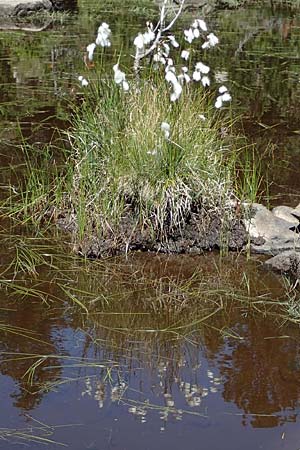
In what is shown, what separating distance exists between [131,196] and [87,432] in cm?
216

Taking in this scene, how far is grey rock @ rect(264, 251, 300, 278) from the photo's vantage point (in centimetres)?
469

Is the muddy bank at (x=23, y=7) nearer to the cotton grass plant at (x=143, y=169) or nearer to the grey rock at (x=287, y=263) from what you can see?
the cotton grass plant at (x=143, y=169)

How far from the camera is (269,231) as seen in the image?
5184mm

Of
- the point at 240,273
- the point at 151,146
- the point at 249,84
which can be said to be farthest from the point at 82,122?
the point at 249,84

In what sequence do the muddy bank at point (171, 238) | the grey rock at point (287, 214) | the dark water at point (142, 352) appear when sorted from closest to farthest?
the dark water at point (142, 352), the muddy bank at point (171, 238), the grey rock at point (287, 214)

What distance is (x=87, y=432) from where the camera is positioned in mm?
3139

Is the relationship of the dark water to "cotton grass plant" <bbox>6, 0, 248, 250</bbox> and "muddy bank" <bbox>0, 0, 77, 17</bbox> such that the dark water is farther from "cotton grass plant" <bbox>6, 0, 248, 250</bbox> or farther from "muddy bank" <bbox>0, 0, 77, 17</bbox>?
"muddy bank" <bbox>0, 0, 77, 17</bbox>

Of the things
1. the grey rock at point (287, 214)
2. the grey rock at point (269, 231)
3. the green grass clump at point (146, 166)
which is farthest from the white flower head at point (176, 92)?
the grey rock at point (287, 214)

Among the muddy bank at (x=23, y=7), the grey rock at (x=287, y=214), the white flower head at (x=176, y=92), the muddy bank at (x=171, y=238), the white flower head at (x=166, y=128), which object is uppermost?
the white flower head at (x=176, y=92)

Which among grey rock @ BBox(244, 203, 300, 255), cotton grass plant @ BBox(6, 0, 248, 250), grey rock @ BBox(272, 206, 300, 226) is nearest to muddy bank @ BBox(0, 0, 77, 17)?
cotton grass plant @ BBox(6, 0, 248, 250)

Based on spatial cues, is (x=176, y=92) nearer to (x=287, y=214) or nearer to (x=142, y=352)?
(x=287, y=214)

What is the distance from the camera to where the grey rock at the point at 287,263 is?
15.4ft

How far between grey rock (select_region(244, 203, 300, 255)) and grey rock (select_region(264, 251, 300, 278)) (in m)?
0.19

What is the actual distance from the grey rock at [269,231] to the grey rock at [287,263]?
19cm
